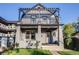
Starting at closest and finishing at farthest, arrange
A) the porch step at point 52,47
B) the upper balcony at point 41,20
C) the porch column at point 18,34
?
the porch step at point 52,47 → the porch column at point 18,34 → the upper balcony at point 41,20

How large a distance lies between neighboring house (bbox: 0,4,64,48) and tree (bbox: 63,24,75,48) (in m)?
0.21

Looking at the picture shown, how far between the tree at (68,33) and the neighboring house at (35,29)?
0.21 meters

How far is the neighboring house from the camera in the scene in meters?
9.25

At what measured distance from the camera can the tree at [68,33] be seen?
29.9ft

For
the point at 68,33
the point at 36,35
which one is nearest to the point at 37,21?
the point at 36,35

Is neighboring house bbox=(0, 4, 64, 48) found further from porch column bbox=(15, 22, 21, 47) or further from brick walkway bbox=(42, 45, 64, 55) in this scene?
brick walkway bbox=(42, 45, 64, 55)

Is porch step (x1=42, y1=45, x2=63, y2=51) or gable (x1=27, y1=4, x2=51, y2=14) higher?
gable (x1=27, y1=4, x2=51, y2=14)

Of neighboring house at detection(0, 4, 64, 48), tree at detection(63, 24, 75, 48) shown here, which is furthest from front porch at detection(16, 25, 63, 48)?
tree at detection(63, 24, 75, 48)

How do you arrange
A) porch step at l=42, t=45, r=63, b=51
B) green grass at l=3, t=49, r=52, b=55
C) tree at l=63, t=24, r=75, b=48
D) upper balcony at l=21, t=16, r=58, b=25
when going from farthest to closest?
1. upper balcony at l=21, t=16, r=58, b=25
2. porch step at l=42, t=45, r=63, b=51
3. tree at l=63, t=24, r=75, b=48
4. green grass at l=3, t=49, r=52, b=55

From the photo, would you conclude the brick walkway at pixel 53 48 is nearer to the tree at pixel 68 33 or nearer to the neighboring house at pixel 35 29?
the neighboring house at pixel 35 29

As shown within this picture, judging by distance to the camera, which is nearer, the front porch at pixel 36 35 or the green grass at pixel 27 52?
the green grass at pixel 27 52

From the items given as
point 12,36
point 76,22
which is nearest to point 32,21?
point 12,36

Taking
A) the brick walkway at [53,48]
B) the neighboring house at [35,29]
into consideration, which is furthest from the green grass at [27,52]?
the neighboring house at [35,29]
